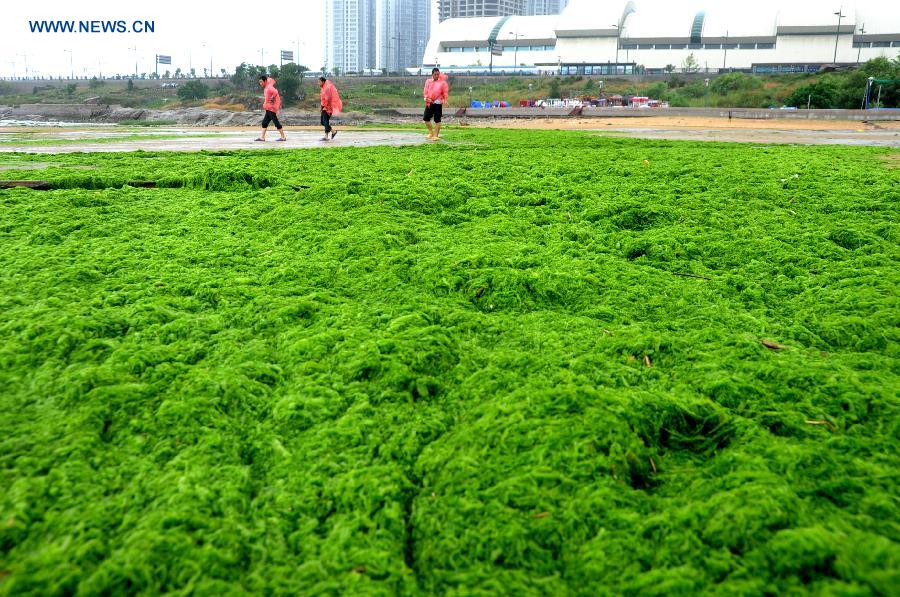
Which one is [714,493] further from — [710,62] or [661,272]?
[710,62]

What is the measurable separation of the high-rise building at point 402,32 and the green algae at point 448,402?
14039 cm

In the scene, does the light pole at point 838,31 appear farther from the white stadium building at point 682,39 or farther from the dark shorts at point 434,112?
the dark shorts at point 434,112

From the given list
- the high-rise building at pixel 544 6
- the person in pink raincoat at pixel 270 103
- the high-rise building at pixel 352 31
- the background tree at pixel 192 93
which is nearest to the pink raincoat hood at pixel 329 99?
the person in pink raincoat at pixel 270 103

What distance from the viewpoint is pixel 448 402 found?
2.37 m

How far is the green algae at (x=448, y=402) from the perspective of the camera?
1616 mm

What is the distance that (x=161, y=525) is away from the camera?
65.6 inches

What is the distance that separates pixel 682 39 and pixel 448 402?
286ft

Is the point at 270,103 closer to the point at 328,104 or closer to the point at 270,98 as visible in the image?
the point at 270,98

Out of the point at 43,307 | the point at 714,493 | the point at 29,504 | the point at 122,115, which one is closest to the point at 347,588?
the point at 29,504

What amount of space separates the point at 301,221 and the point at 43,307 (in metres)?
1.90

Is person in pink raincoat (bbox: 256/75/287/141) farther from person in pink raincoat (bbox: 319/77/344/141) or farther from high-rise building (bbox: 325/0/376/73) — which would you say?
high-rise building (bbox: 325/0/376/73)

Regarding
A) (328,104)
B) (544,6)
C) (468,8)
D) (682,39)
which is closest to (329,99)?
(328,104)

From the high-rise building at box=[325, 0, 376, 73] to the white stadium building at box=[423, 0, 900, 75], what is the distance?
5649cm

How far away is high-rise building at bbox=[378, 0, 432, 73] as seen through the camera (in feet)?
453
